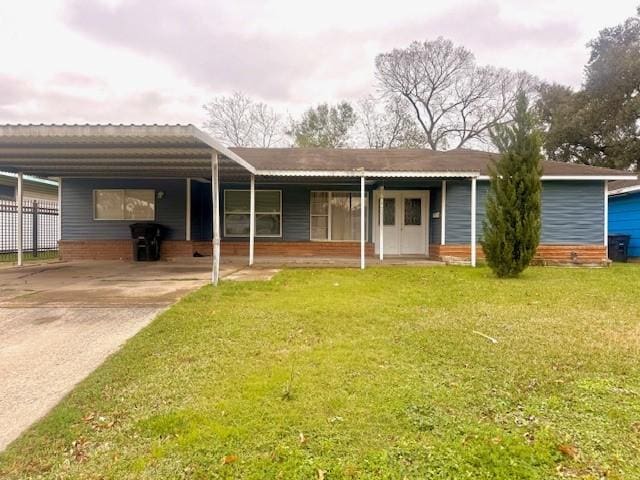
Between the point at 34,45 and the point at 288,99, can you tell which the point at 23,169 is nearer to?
the point at 34,45

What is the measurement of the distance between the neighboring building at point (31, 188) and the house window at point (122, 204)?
3478 mm

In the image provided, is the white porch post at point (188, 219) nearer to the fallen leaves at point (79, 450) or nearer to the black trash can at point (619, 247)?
the fallen leaves at point (79, 450)

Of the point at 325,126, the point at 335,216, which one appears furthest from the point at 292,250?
the point at 325,126

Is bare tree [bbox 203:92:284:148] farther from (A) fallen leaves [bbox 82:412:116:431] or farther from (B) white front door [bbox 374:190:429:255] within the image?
(A) fallen leaves [bbox 82:412:116:431]

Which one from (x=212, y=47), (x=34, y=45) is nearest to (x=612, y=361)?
(x=34, y=45)

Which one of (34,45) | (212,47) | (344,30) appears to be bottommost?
(34,45)

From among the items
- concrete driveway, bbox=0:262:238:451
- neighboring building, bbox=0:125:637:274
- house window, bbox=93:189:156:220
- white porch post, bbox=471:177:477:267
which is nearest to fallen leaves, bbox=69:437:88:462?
concrete driveway, bbox=0:262:238:451

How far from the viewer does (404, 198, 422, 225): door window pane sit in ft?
41.3

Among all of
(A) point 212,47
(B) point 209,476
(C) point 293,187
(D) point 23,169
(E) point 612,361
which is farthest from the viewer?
(A) point 212,47

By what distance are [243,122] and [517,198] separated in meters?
25.5

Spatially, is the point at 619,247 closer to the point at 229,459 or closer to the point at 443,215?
the point at 443,215

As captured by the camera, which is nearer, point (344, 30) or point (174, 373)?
point (174, 373)

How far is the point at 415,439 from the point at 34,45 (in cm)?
1686

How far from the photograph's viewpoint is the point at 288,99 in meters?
29.7
